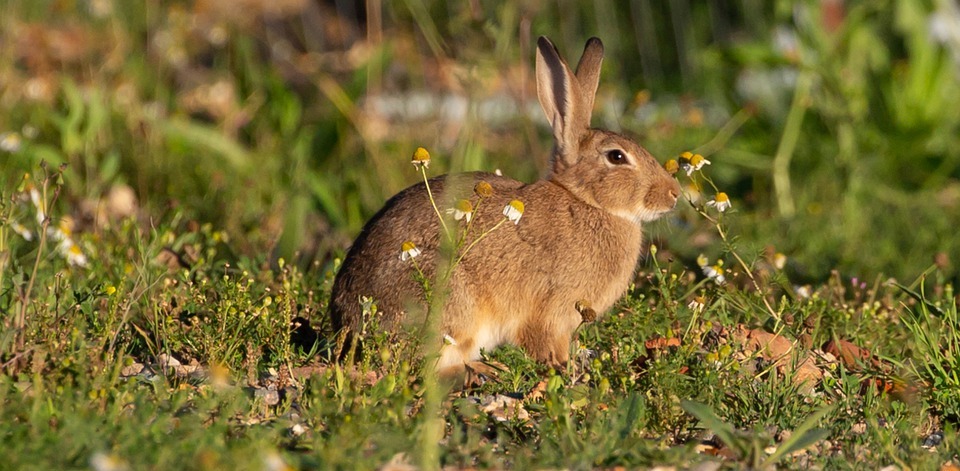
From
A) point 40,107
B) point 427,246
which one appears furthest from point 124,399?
point 40,107

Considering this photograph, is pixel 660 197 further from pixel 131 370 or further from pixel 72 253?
pixel 72 253

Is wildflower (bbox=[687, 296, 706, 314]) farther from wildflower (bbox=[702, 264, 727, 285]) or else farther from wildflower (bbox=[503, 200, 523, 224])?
wildflower (bbox=[503, 200, 523, 224])

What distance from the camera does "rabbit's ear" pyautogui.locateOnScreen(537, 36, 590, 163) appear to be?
4660 millimetres

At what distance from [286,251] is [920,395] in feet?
8.89

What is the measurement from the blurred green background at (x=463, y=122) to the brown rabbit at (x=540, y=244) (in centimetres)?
57

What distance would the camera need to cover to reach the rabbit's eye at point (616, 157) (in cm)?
484

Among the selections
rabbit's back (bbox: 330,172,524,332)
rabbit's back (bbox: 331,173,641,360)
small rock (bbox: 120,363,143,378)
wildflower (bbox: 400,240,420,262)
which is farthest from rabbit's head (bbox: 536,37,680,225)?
small rock (bbox: 120,363,143,378)

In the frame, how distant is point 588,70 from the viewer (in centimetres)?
485

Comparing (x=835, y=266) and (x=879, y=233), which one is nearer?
(x=835, y=266)

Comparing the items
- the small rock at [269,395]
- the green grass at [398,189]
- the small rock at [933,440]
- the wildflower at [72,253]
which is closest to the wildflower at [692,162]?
the green grass at [398,189]

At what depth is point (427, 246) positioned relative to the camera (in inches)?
170

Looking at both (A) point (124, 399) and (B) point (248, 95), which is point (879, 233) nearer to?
(B) point (248, 95)

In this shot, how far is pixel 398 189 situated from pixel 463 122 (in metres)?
0.60

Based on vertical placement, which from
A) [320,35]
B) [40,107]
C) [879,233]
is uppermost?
[40,107]
